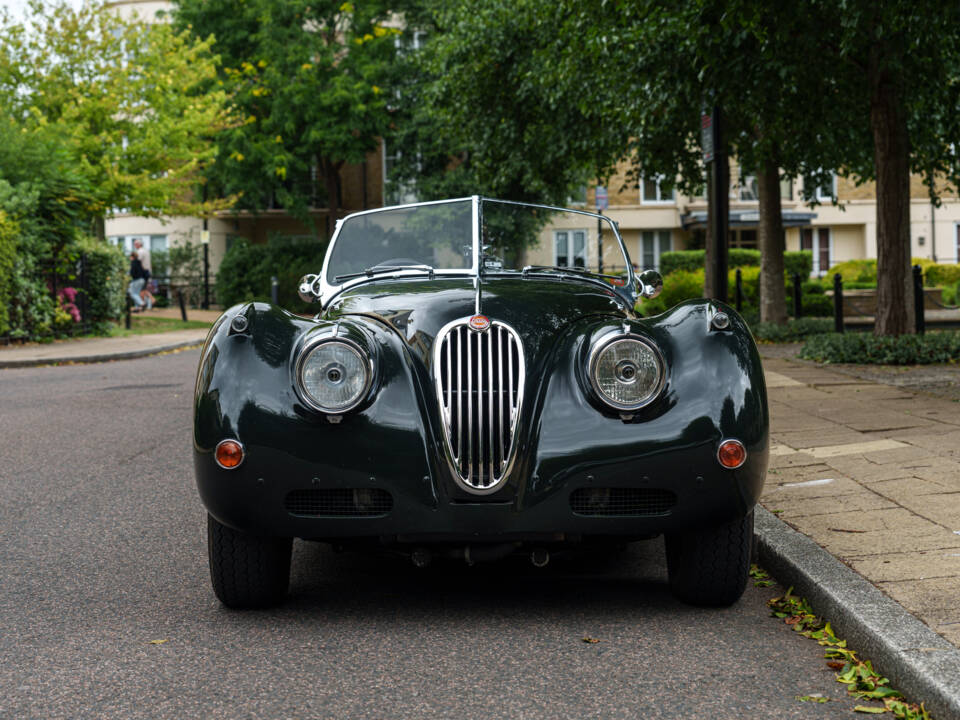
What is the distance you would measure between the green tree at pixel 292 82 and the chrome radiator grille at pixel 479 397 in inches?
1274

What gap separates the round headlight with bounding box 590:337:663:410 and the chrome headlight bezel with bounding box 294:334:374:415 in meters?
0.78

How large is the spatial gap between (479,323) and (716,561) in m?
1.21

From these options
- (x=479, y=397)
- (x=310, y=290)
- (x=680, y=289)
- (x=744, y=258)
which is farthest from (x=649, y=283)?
(x=744, y=258)

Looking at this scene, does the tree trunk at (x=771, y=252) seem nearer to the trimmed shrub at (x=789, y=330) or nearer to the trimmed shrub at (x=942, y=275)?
the trimmed shrub at (x=789, y=330)

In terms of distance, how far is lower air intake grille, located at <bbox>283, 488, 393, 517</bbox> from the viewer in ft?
12.7

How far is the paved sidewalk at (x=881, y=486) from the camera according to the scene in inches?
162

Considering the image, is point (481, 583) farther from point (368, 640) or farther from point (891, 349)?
point (891, 349)

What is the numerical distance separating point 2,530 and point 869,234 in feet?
156

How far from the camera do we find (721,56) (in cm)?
1173

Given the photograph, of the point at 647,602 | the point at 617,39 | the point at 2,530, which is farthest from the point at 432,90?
the point at 647,602

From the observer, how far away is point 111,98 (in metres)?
27.6

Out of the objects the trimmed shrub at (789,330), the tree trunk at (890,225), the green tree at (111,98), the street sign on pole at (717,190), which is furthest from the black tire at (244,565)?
the green tree at (111,98)

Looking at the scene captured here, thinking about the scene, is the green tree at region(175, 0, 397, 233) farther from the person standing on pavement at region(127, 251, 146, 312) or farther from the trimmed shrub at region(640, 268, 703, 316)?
the trimmed shrub at region(640, 268, 703, 316)

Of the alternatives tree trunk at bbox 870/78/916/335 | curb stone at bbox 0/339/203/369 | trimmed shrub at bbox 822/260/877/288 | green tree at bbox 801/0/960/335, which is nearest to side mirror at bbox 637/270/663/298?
green tree at bbox 801/0/960/335
